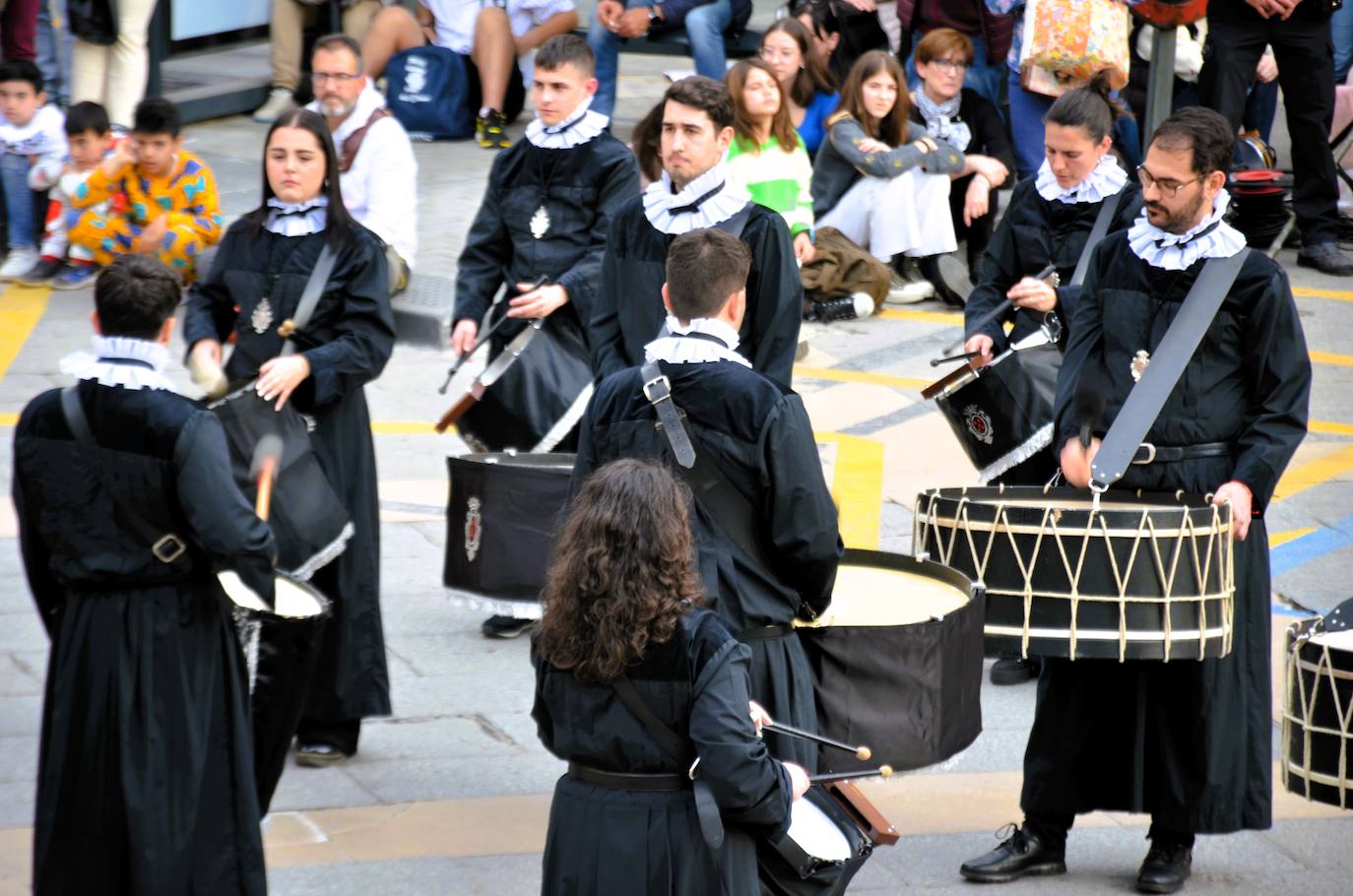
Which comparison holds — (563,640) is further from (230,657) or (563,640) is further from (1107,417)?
(1107,417)

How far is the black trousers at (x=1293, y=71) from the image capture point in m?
12.0

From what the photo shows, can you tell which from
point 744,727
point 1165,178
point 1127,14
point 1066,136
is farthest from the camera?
point 1127,14

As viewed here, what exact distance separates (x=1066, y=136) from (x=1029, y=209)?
321 mm

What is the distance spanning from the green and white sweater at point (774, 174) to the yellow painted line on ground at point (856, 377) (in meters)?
0.79

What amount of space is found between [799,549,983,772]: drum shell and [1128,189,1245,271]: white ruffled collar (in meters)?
1.44

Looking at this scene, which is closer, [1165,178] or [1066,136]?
[1165,178]

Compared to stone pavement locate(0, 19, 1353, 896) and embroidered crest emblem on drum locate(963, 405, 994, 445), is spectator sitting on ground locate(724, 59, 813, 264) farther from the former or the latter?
embroidered crest emblem on drum locate(963, 405, 994, 445)

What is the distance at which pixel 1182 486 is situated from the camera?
217 inches

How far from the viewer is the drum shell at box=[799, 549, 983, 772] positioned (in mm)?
4570

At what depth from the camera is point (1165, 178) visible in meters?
5.51

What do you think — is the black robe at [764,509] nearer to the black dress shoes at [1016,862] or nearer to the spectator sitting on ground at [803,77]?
the black dress shoes at [1016,862]

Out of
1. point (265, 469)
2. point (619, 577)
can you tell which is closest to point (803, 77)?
point (265, 469)

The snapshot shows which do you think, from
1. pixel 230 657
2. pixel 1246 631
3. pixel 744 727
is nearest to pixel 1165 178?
pixel 1246 631

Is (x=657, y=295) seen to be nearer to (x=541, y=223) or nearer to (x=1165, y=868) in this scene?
(x=541, y=223)
